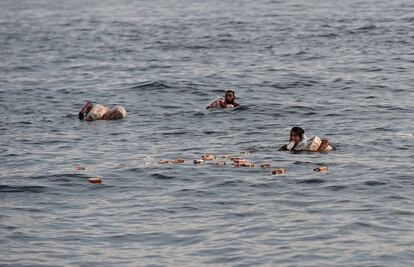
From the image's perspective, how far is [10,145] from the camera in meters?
31.8

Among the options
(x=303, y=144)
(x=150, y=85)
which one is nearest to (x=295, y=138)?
(x=303, y=144)

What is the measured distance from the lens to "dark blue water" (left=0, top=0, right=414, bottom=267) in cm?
2083

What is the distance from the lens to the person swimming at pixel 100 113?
35531mm

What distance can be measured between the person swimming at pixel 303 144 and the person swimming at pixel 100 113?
27.5 ft

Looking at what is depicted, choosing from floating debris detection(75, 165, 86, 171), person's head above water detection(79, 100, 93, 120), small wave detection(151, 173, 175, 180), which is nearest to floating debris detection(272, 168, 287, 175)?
small wave detection(151, 173, 175, 180)

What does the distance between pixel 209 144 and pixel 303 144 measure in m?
3.09

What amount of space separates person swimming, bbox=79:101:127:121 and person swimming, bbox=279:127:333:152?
837cm

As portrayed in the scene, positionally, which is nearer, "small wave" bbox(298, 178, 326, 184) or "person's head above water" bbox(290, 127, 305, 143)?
"small wave" bbox(298, 178, 326, 184)


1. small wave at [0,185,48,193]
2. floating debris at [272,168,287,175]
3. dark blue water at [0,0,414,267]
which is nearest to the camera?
dark blue water at [0,0,414,267]

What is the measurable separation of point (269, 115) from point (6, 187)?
12223 mm

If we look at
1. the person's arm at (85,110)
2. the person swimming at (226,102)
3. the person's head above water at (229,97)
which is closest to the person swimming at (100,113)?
the person's arm at (85,110)

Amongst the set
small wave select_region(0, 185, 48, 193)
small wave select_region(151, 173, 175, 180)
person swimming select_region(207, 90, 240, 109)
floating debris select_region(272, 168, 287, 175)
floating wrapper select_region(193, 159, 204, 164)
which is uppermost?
person swimming select_region(207, 90, 240, 109)

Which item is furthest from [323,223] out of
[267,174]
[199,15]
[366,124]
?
[199,15]

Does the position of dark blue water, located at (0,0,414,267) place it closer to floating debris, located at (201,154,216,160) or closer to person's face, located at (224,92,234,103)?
floating debris, located at (201,154,216,160)
